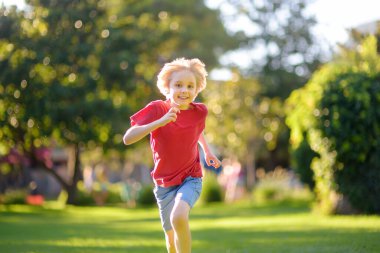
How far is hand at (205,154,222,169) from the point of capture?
591cm

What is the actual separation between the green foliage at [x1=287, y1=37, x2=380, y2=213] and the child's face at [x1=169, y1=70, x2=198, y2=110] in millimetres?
6883

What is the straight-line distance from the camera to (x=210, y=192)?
24906 millimetres

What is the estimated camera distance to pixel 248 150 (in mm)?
32344

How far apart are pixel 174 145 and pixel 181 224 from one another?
77 centimetres

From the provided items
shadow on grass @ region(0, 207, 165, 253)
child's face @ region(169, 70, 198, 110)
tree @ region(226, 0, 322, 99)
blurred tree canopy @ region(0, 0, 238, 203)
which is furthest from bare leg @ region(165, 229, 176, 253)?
tree @ region(226, 0, 322, 99)

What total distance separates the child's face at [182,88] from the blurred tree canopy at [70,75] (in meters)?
14.5

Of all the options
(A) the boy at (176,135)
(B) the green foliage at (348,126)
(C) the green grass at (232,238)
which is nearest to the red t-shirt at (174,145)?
A: (A) the boy at (176,135)

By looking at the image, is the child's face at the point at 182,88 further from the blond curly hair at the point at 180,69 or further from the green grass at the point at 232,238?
the green grass at the point at 232,238

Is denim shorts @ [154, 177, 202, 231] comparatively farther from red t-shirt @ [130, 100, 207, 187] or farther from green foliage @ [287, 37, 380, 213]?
green foliage @ [287, 37, 380, 213]

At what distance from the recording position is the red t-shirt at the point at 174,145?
562 cm

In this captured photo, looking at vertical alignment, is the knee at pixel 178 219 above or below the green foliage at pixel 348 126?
below

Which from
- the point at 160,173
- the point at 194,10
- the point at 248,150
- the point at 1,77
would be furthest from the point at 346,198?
the point at 194,10

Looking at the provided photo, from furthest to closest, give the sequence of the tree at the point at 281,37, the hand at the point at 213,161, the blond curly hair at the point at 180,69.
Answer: the tree at the point at 281,37 < the hand at the point at 213,161 < the blond curly hair at the point at 180,69

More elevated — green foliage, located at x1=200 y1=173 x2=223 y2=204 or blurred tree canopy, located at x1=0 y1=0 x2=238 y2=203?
blurred tree canopy, located at x1=0 y1=0 x2=238 y2=203
